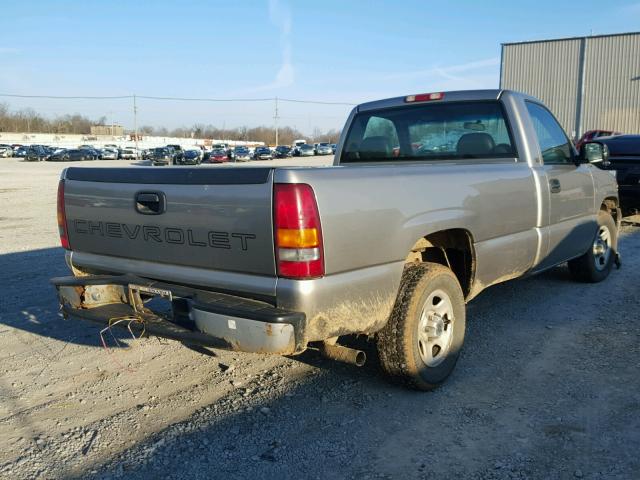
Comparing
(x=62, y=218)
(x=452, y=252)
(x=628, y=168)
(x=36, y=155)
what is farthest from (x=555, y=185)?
(x=36, y=155)

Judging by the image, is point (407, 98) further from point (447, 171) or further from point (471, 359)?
point (471, 359)

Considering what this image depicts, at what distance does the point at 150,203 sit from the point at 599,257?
519 centimetres

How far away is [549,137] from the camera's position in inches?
205

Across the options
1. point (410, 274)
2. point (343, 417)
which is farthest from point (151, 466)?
point (410, 274)

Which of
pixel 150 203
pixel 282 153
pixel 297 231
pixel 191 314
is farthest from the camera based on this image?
pixel 282 153

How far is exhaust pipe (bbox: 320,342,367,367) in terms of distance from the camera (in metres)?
3.36

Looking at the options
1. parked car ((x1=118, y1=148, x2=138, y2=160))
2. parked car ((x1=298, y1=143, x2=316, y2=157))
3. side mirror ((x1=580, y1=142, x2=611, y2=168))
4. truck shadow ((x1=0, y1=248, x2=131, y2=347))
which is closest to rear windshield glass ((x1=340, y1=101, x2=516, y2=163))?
side mirror ((x1=580, y1=142, x2=611, y2=168))

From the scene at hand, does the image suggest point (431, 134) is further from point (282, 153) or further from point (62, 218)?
point (282, 153)

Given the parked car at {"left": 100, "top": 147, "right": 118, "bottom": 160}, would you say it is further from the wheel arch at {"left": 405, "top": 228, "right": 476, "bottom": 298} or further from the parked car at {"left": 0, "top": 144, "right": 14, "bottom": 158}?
the wheel arch at {"left": 405, "top": 228, "right": 476, "bottom": 298}

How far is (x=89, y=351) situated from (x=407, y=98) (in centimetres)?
353

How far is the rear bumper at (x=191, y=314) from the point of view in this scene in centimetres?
288

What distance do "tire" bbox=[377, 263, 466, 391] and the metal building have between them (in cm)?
3470

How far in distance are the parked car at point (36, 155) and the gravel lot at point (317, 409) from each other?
5781cm

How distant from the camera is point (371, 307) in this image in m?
3.25
